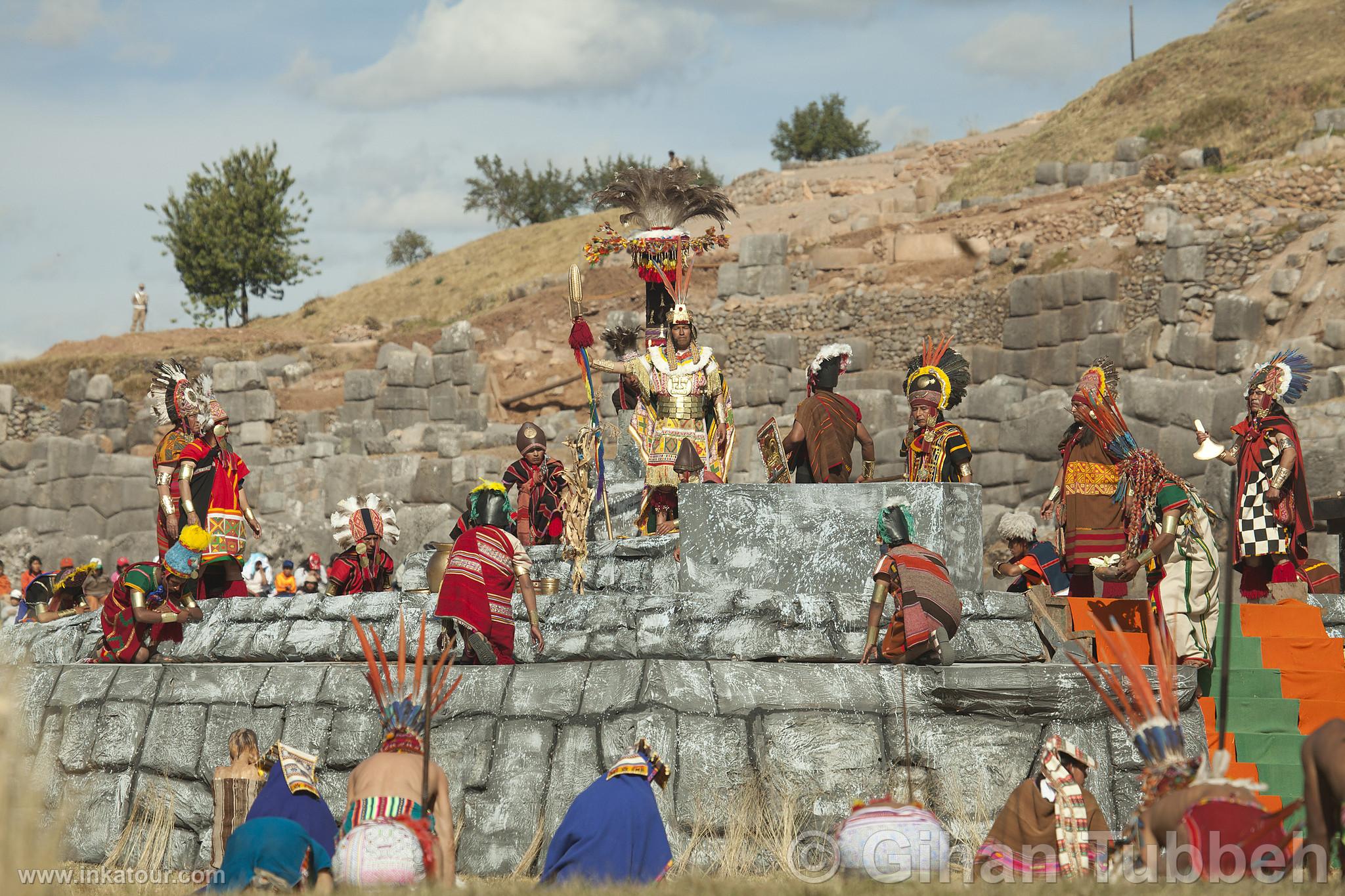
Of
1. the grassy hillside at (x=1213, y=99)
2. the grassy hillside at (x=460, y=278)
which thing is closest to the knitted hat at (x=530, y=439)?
the grassy hillside at (x=1213, y=99)

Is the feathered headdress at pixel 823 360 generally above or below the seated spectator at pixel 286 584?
above

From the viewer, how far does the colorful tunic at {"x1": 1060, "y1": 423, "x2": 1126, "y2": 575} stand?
9312 mm

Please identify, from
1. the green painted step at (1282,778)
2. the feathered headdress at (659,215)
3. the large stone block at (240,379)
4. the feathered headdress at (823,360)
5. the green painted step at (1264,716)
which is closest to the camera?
the green painted step at (1282,778)

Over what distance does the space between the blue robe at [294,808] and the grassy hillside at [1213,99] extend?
2813 centimetres

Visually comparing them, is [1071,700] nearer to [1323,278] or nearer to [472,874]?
[472,874]

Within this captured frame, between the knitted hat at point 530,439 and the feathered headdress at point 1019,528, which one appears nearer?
the feathered headdress at point 1019,528

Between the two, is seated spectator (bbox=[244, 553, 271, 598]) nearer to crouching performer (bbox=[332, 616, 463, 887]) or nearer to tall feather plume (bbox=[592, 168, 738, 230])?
tall feather plume (bbox=[592, 168, 738, 230])

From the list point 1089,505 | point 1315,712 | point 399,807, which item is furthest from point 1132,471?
point 399,807

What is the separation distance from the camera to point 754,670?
22.3 feet

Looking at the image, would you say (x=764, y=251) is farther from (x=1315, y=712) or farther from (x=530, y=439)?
(x=1315, y=712)

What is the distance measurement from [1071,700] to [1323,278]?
56.2 feet

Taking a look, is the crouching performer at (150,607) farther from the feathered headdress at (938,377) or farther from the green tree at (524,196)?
the green tree at (524,196)

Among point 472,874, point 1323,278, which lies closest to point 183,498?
point 472,874

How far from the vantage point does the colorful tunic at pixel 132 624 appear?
8.86 metres
